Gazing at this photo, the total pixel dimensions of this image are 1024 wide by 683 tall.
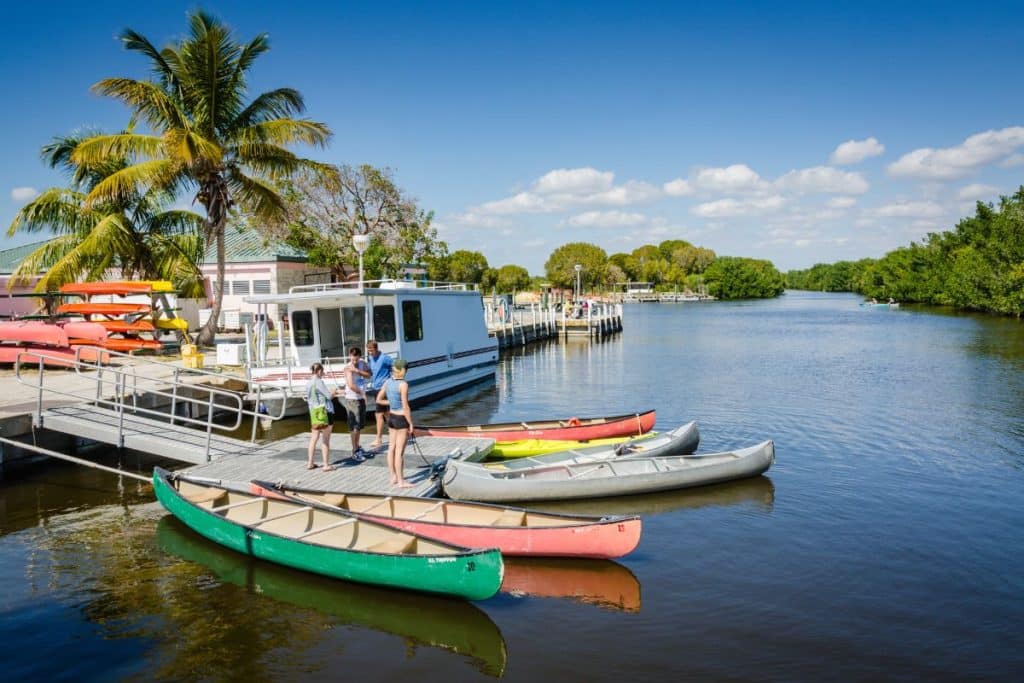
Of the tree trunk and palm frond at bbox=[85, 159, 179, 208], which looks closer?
palm frond at bbox=[85, 159, 179, 208]

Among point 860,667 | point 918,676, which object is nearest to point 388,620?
point 860,667

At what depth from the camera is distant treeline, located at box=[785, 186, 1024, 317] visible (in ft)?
213

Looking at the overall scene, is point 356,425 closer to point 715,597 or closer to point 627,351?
point 715,597

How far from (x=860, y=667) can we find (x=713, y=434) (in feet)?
36.8

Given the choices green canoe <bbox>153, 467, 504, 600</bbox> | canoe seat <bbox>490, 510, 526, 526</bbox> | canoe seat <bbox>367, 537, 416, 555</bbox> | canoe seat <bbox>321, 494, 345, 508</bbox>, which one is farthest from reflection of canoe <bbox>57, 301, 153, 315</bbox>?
canoe seat <bbox>490, 510, 526, 526</bbox>

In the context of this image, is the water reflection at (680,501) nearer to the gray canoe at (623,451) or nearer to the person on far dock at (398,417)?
the gray canoe at (623,451)

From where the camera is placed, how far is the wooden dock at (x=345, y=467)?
439 inches

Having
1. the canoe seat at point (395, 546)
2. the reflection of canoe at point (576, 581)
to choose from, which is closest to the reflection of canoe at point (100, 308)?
the canoe seat at point (395, 546)

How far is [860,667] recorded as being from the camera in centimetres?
698

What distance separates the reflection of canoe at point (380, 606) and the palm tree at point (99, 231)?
18952mm

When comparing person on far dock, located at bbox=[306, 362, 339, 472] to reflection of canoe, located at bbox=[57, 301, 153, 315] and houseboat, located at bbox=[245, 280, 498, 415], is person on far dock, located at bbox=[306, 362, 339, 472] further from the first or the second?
reflection of canoe, located at bbox=[57, 301, 153, 315]

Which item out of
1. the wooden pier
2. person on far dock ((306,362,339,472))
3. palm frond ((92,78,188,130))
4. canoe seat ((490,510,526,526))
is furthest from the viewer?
the wooden pier

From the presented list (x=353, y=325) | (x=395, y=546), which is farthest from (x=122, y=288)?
(x=395, y=546)

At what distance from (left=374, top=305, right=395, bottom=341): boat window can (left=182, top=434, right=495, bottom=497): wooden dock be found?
19.2 ft
